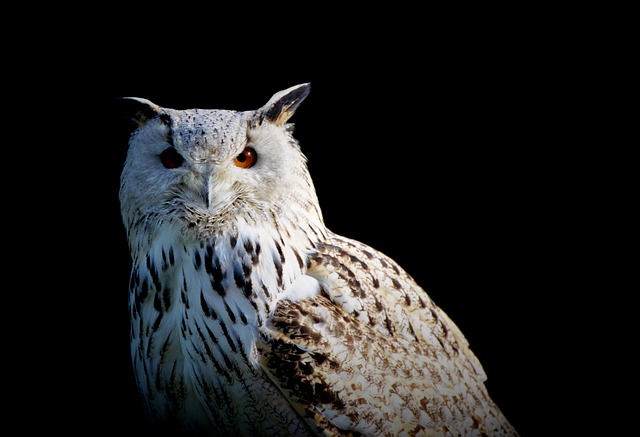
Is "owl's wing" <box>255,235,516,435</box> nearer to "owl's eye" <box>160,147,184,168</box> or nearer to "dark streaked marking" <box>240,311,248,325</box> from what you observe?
"dark streaked marking" <box>240,311,248,325</box>

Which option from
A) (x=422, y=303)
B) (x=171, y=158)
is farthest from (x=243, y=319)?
(x=422, y=303)

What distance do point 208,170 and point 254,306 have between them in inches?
16.6

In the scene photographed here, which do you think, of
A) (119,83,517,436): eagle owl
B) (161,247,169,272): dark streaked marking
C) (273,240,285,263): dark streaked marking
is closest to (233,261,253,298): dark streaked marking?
(119,83,517,436): eagle owl

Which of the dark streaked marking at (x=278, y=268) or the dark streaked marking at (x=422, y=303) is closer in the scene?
the dark streaked marking at (x=278, y=268)

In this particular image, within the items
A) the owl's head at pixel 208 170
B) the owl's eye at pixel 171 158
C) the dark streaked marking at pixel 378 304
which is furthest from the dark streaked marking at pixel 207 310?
the dark streaked marking at pixel 378 304

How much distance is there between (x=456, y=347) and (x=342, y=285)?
20.1 inches

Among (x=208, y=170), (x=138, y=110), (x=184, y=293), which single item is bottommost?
(x=184, y=293)

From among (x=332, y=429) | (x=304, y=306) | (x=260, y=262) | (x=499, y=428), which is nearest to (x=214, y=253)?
(x=260, y=262)

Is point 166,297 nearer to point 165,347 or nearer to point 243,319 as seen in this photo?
point 165,347

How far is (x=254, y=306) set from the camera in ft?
6.62

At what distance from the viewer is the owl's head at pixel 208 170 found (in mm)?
1995

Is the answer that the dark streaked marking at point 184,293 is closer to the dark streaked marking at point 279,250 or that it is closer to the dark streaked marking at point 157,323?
the dark streaked marking at point 157,323

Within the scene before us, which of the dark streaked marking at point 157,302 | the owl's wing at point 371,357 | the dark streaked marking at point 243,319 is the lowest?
the owl's wing at point 371,357

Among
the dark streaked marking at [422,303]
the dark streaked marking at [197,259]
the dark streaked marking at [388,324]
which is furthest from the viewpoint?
the dark streaked marking at [422,303]
